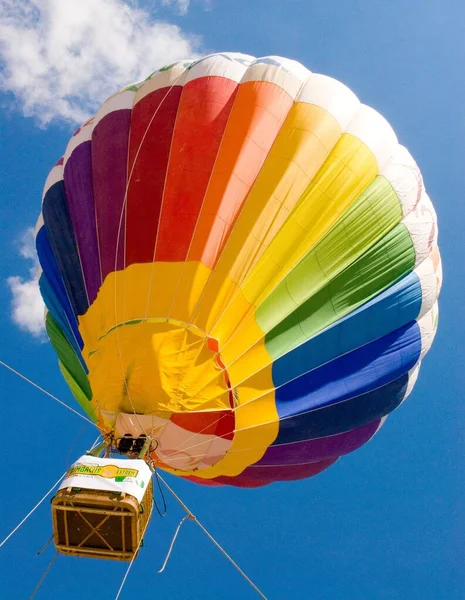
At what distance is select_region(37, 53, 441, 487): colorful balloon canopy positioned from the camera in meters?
7.29

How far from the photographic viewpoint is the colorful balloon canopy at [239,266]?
7.29 meters

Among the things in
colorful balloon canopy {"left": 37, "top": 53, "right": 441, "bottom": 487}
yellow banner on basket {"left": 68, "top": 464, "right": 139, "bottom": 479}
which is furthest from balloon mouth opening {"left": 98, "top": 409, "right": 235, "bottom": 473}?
yellow banner on basket {"left": 68, "top": 464, "right": 139, "bottom": 479}

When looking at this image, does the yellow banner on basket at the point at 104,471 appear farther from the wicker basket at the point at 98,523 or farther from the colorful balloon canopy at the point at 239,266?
the colorful balloon canopy at the point at 239,266

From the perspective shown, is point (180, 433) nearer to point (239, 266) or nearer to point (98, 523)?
point (98, 523)

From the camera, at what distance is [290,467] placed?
919cm

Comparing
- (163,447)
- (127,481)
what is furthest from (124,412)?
(127,481)

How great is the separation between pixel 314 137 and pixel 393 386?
10.6 feet

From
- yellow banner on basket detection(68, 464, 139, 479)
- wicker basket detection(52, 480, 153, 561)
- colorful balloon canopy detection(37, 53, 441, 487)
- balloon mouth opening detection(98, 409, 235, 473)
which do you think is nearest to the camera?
wicker basket detection(52, 480, 153, 561)

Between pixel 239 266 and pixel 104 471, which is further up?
pixel 239 266

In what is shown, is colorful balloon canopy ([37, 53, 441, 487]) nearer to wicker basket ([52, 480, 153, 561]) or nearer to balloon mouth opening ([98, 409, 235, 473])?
balloon mouth opening ([98, 409, 235, 473])

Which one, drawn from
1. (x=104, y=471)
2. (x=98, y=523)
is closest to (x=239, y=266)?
(x=104, y=471)

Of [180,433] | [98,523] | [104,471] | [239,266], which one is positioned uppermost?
[239,266]

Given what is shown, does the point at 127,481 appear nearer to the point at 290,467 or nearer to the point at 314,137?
the point at 290,467

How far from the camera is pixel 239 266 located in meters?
7.51
